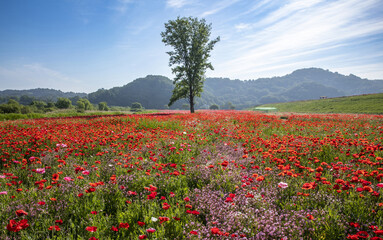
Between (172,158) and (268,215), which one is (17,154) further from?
(268,215)

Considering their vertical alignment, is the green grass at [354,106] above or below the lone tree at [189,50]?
below

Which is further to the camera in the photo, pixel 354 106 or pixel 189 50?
pixel 354 106

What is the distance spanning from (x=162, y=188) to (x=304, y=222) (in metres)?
Result: 2.65

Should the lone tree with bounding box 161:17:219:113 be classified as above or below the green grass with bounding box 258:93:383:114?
above

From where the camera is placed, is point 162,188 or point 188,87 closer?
point 162,188

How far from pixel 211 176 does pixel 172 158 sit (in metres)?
1.84

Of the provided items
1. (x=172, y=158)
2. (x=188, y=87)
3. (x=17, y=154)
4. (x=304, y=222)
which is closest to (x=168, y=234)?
(x=304, y=222)

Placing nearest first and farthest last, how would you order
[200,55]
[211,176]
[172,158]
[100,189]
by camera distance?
[100,189]
[211,176]
[172,158]
[200,55]

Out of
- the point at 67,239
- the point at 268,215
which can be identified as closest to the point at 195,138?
the point at 268,215

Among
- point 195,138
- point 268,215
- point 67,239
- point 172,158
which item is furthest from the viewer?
point 195,138

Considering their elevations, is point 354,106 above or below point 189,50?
below

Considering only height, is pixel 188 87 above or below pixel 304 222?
above

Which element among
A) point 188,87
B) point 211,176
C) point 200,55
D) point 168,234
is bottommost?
point 168,234

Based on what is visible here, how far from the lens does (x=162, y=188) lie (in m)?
3.93
